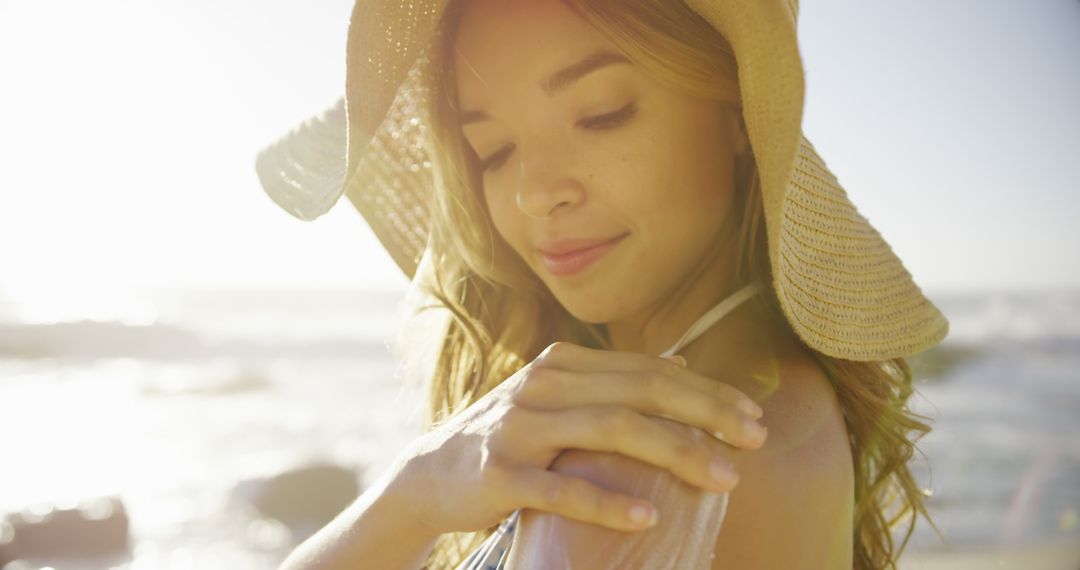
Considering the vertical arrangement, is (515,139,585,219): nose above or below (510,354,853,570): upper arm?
above

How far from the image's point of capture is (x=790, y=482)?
1336mm

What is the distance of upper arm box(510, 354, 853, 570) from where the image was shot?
3.57ft

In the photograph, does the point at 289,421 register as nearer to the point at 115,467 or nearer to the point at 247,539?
the point at 115,467

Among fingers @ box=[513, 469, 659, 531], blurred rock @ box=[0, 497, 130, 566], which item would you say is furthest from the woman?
blurred rock @ box=[0, 497, 130, 566]

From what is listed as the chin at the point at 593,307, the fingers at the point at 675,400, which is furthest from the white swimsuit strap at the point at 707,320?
the fingers at the point at 675,400

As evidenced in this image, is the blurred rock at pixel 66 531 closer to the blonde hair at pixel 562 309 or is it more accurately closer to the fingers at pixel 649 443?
the blonde hair at pixel 562 309

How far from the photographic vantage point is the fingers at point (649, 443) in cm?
109

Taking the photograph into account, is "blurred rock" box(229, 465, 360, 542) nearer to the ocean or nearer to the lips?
the ocean

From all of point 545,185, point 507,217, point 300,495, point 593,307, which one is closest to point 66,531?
point 300,495

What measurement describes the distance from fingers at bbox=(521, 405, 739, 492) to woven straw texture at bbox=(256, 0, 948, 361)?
0.59 meters

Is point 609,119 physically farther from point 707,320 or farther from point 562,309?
point 562,309

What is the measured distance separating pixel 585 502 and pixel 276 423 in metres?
13.2

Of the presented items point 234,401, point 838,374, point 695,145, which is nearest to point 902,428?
point 838,374

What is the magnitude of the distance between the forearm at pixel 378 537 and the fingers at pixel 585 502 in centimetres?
38
